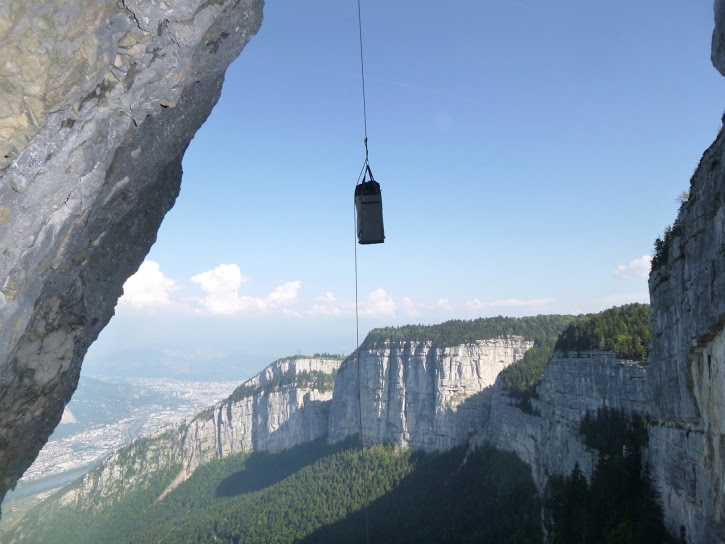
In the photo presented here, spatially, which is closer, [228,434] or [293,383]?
[293,383]

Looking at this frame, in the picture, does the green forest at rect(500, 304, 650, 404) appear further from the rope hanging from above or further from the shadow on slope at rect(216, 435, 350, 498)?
the shadow on slope at rect(216, 435, 350, 498)

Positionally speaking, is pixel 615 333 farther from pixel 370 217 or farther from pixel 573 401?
pixel 370 217

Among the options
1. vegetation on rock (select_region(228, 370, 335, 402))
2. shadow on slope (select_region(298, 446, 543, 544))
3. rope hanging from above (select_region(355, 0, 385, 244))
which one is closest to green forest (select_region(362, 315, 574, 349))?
shadow on slope (select_region(298, 446, 543, 544))

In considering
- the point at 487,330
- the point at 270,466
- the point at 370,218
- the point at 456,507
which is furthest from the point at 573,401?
the point at 270,466

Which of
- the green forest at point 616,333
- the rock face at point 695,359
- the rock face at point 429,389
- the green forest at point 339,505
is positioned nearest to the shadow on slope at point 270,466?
the green forest at point 339,505

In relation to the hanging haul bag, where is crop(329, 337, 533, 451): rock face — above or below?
below

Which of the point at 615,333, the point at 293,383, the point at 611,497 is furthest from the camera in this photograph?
the point at 293,383

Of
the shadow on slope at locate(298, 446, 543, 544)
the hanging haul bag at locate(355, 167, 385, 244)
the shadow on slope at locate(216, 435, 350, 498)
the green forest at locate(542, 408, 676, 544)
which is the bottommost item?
the shadow on slope at locate(216, 435, 350, 498)

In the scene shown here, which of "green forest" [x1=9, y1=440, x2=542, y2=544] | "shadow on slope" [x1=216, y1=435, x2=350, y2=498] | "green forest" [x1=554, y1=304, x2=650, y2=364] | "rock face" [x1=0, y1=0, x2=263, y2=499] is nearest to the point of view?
"rock face" [x1=0, y1=0, x2=263, y2=499]

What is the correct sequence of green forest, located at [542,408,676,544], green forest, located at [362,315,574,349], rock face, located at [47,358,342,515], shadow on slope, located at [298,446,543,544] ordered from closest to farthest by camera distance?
green forest, located at [542,408,676,544] < shadow on slope, located at [298,446,543,544] < green forest, located at [362,315,574,349] < rock face, located at [47,358,342,515]
